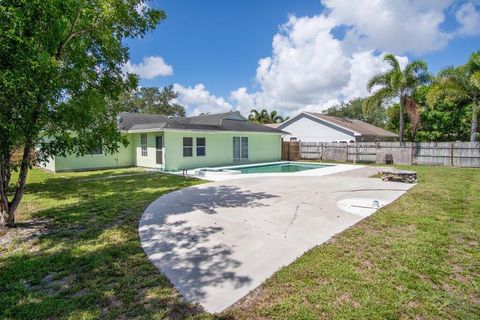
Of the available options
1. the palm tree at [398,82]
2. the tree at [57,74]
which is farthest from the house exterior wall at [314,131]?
the tree at [57,74]

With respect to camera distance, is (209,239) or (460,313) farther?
(209,239)

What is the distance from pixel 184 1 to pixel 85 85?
24.1 feet

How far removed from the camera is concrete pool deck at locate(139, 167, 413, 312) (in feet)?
11.7

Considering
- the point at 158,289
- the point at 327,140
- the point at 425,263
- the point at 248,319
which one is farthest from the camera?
the point at 327,140

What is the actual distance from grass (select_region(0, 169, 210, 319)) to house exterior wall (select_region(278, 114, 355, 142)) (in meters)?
20.2

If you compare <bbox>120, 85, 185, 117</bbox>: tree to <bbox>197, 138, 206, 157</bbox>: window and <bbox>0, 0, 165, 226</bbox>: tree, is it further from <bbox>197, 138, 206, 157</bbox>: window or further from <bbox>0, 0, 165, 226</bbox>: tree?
<bbox>0, 0, 165, 226</bbox>: tree

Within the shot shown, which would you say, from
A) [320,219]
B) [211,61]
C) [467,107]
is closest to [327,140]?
[467,107]

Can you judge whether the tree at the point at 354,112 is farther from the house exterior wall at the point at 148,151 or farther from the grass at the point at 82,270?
the grass at the point at 82,270

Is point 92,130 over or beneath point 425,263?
over

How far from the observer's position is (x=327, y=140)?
2620cm

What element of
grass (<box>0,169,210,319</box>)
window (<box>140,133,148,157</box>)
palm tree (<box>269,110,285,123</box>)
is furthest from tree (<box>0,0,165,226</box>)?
palm tree (<box>269,110,285,123</box>)

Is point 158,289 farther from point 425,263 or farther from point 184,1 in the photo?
point 184,1

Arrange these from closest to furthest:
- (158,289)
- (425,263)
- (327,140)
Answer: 1. (158,289)
2. (425,263)
3. (327,140)

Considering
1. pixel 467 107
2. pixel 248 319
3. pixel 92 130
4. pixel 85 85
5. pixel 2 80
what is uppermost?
pixel 467 107
